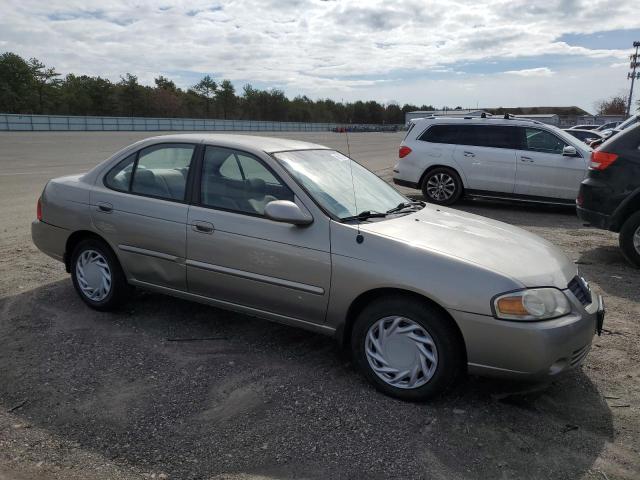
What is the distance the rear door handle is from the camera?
465 centimetres

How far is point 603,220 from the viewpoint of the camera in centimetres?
687

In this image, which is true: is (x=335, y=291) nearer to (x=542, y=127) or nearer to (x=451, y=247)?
(x=451, y=247)

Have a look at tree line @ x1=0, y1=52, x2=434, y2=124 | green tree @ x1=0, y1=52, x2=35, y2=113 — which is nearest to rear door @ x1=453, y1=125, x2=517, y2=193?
tree line @ x1=0, y1=52, x2=434, y2=124

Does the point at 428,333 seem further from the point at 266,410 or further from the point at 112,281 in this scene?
the point at 112,281

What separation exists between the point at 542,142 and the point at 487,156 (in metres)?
1.03

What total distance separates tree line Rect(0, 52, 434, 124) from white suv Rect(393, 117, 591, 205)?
4601 cm

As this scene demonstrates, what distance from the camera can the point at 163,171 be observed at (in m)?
4.63

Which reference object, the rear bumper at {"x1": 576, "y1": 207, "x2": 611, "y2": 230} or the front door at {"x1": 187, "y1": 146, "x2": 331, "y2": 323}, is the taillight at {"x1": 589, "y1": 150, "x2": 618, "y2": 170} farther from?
the front door at {"x1": 187, "y1": 146, "x2": 331, "y2": 323}

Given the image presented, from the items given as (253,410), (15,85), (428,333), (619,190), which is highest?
(15,85)

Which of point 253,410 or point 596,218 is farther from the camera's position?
point 596,218

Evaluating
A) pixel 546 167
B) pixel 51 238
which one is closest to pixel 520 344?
pixel 51 238

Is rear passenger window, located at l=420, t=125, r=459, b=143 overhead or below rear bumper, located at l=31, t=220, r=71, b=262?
overhead

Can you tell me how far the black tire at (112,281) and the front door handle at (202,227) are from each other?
0.97m

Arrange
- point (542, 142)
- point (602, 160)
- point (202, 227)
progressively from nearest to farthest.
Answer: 1. point (202, 227)
2. point (602, 160)
3. point (542, 142)
